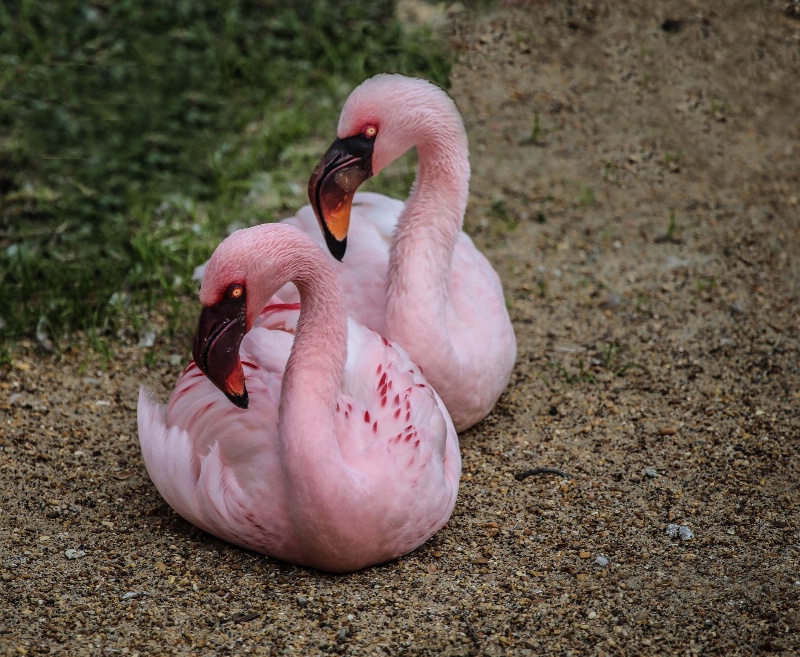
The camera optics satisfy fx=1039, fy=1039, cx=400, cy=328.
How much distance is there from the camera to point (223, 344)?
3293 mm

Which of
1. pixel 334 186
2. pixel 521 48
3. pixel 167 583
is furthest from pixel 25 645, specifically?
pixel 521 48

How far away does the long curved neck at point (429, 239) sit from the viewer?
409 cm

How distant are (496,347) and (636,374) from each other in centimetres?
92

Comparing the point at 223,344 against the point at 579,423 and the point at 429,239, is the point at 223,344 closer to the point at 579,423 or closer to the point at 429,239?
the point at 429,239

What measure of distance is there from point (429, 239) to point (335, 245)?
44 cm

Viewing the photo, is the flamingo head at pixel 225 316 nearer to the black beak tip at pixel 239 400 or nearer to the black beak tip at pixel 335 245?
the black beak tip at pixel 239 400

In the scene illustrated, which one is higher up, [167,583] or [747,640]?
[747,640]

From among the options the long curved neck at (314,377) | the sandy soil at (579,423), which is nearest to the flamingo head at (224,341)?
the long curved neck at (314,377)

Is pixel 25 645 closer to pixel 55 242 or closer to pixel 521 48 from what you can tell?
pixel 55 242

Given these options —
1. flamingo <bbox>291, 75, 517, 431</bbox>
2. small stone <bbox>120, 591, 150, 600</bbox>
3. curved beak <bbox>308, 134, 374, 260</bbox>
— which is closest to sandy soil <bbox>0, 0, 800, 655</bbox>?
small stone <bbox>120, 591, 150, 600</bbox>

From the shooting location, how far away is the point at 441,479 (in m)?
3.63

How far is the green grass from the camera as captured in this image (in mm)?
5469

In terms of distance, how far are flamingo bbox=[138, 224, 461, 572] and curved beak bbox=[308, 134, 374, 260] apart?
16.9 inches

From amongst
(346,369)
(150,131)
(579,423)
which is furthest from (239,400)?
(150,131)
